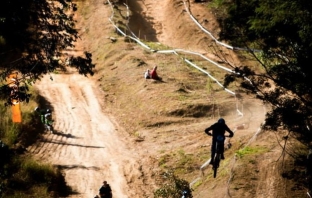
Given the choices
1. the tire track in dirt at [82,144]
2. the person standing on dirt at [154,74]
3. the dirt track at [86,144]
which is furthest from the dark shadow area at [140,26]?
the person standing on dirt at [154,74]

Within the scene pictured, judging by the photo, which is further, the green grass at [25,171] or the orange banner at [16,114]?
the orange banner at [16,114]

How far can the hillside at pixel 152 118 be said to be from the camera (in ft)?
48.7

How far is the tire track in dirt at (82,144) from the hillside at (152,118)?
4 cm

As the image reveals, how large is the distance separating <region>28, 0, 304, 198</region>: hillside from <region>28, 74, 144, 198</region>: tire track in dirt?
0.04 m

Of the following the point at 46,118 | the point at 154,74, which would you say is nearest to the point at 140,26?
the point at 154,74

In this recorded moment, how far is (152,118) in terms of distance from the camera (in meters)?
20.9

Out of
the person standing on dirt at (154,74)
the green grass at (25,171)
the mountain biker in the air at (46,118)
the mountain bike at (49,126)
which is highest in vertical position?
the person standing on dirt at (154,74)

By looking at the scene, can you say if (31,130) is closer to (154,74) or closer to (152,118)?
(152,118)

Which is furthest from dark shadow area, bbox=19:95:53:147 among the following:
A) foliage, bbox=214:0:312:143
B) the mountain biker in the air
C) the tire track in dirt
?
foliage, bbox=214:0:312:143

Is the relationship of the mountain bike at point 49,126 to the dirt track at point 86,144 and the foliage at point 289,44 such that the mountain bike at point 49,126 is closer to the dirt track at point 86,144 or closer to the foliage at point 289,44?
the dirt track at point 86,144

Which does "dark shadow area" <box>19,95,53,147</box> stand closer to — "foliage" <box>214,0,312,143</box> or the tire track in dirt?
the tire track in dirt

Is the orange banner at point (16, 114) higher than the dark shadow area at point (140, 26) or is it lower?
lower

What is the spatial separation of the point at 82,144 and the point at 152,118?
11.2 feet

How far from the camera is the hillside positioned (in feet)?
48.7
